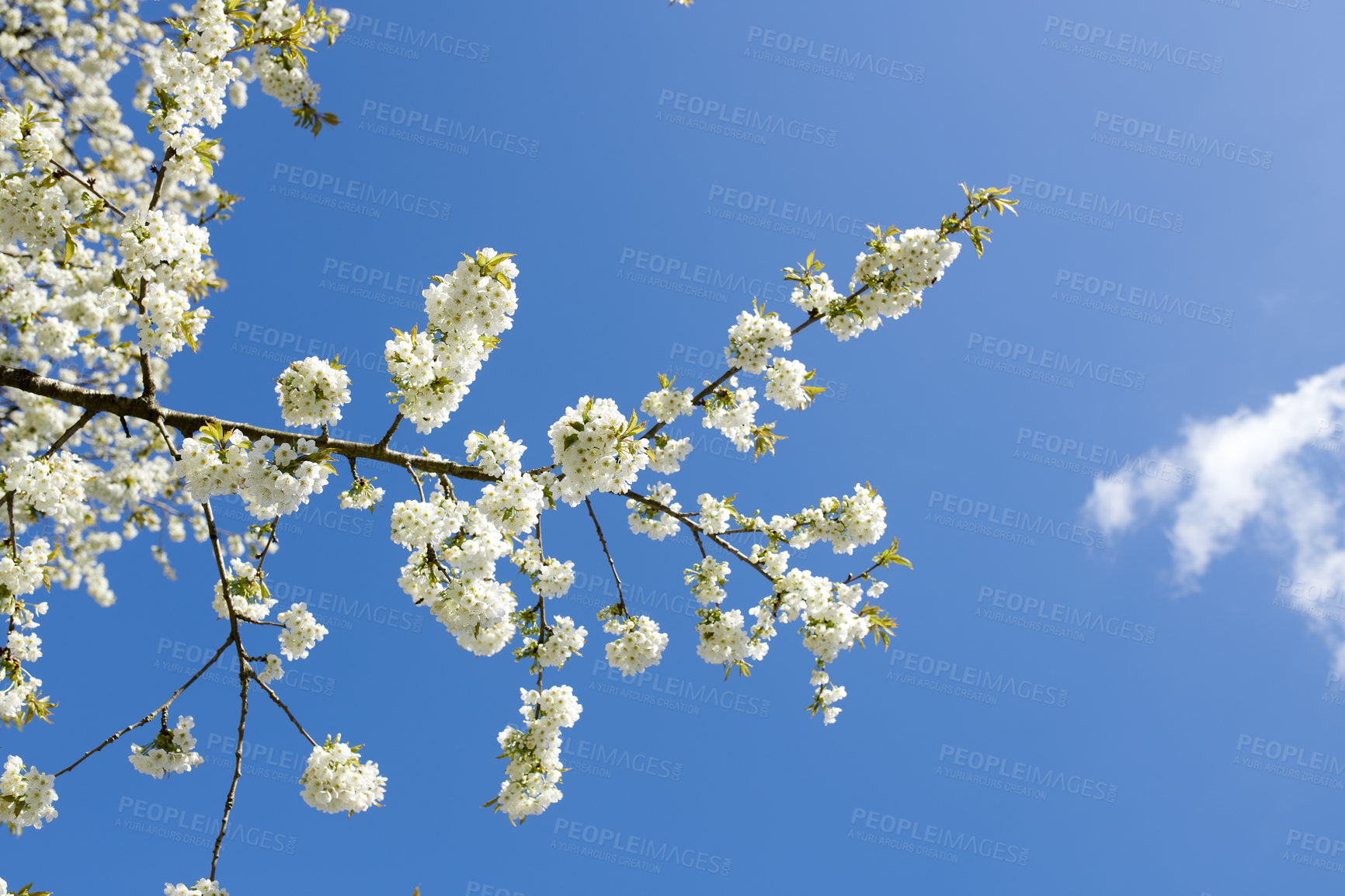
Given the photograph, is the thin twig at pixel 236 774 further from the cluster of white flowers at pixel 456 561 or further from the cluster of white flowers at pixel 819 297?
the cluster of white flowers at pixel 819 297

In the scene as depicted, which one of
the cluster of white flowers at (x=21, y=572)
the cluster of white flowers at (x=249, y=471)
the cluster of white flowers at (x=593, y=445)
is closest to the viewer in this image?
the cluster of white flowers at (x=249, y=471)

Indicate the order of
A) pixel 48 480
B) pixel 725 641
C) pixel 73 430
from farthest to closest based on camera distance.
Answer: pixel 725 641 < pixel 48 480 < pixel 73 430

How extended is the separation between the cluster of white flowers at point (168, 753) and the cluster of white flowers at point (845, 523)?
3.86m

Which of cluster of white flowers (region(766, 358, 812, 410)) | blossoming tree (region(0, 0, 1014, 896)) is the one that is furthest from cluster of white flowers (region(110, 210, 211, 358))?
cluster of white flowers (region(766, 358, 812, 410))

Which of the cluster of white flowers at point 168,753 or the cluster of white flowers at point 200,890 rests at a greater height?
the cluster of white flowers at point 168,753

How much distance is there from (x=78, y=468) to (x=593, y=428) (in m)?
3.31

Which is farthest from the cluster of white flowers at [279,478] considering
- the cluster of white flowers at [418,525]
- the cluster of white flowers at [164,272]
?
the cluster of white flowers at [164,272]

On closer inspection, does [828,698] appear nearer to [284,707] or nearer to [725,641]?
[725,641]

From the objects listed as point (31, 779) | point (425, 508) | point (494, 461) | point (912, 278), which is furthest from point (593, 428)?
point (31, 779)

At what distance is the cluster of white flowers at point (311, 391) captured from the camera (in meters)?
3.48

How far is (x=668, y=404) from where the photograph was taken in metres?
4.50

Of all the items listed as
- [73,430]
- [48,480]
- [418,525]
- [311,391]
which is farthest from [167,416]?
[418,525]

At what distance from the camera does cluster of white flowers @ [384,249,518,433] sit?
11.8ft

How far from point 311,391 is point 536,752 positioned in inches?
97.6
